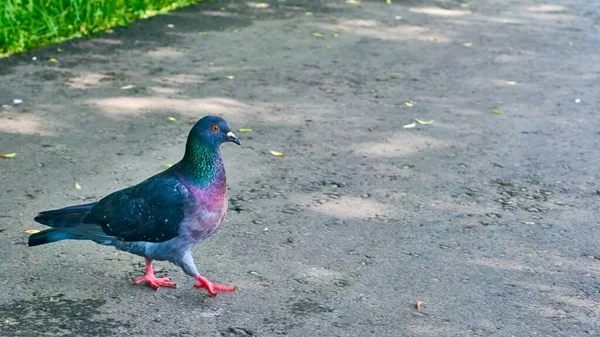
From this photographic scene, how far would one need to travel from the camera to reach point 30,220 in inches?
189

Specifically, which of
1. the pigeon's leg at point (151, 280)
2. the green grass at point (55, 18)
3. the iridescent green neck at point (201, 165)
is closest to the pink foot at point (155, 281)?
the pigeon's leg at point (151, 280)

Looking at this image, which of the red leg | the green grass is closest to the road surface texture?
the red leg

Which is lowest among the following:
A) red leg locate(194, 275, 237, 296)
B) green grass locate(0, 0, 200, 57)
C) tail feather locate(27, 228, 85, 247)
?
red leg locate(194, 275, 237, 296)

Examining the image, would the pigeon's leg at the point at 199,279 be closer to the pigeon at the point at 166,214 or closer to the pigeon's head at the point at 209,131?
the pigeon at the point at 166,214

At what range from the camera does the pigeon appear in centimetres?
393

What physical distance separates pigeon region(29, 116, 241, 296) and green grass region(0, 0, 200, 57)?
4.31 meters

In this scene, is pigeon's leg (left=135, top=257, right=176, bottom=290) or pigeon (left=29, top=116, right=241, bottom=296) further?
pigeon's leg (left=135, top=257, right=176, bottom=290)

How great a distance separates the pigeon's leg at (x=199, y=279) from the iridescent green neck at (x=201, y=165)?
0.36 meters

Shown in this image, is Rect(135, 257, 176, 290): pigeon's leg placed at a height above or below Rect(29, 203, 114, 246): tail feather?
below

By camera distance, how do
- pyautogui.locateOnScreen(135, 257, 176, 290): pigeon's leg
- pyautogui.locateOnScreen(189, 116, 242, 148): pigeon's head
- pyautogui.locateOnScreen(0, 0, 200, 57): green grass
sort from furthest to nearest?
pyautogui.locateOnScreen(0, 0, 200, 57): green grass, pyautogui.locateOnScreen(135, 257, 176, 290): pigeon's leg, pyautogui.locateOnScreen(189, 116, 242, 148): pigeon's head

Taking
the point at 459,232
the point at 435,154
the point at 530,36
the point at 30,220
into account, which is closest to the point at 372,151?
the point at 435,154

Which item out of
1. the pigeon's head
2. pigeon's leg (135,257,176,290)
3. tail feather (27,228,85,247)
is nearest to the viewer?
tail feather (27,228,85,247)

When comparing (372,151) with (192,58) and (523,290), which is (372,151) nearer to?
(523,290)

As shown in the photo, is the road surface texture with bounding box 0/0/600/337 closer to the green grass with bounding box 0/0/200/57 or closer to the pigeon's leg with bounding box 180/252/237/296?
the pigeon's leg with bounding box 180/252/237/296
